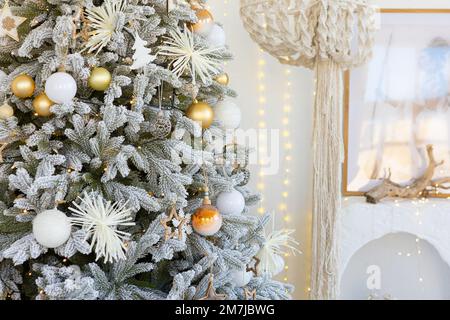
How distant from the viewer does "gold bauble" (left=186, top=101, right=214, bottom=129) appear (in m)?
1.39

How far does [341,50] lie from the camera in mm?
2176

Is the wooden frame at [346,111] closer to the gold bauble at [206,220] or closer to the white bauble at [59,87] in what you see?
the gold bauble at [206,220]

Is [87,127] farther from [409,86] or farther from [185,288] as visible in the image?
[409,86]

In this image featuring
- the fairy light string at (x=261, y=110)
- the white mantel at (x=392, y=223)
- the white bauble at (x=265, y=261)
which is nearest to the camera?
the white bauble at (x=265, y=261)

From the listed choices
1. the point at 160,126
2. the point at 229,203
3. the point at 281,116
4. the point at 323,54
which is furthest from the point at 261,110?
the point at 160,126

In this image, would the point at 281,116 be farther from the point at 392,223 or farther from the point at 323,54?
the point at 392,223

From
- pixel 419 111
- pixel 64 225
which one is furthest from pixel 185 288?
pixel 419 111

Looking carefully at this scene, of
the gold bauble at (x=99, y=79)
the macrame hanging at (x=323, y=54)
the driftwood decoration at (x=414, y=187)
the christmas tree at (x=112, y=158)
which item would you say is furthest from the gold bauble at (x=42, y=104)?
the driftwood decoration at (x=414, y=187)

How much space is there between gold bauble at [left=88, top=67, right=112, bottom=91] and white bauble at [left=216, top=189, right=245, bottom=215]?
44 centimetres

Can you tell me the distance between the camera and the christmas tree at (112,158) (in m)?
1.23

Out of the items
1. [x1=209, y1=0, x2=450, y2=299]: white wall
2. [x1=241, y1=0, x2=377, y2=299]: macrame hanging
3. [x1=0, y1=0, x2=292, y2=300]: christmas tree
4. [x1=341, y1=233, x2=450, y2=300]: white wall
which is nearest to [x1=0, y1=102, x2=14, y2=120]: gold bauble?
[x1=0, y1=0, x2=292, y2=300]: christmas tree

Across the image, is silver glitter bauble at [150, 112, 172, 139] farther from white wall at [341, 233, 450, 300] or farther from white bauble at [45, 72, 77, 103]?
white wall at [341, 233, 450, 300]

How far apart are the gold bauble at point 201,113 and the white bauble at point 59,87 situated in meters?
0.32

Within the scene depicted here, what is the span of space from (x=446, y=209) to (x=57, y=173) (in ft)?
6.63
